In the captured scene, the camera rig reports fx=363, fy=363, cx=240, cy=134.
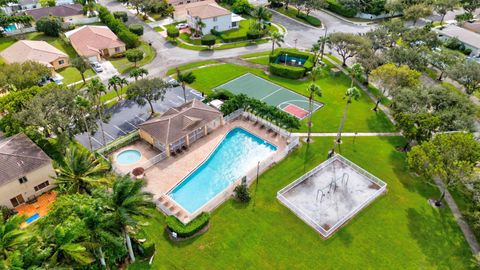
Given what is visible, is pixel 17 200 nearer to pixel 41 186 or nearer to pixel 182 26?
pixel 41 186

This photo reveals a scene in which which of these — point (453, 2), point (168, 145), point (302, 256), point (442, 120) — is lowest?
point (302, 256)

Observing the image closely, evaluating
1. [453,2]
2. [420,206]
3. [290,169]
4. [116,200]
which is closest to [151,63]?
[290,169]

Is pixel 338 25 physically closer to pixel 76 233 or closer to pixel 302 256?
pixel 302 256

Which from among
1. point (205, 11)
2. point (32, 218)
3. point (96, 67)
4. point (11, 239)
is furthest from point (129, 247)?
point (205, 11)

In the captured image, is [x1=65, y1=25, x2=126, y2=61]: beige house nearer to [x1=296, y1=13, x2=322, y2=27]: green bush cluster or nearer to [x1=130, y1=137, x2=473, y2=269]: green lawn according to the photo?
[x1=130, y1=137, x2=473, y2=269]: green lawn

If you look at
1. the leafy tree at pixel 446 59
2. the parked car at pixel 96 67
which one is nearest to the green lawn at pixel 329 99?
the leafy tree at pixel 446 59

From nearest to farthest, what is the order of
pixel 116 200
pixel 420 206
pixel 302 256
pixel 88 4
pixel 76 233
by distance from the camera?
1. pixel 76 233
2. pixel 116 200
3. pixel 302 256
4. pixel 420 206
5. pixel 88 4

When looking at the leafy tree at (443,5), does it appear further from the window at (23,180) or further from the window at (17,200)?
the window at (17,200)
